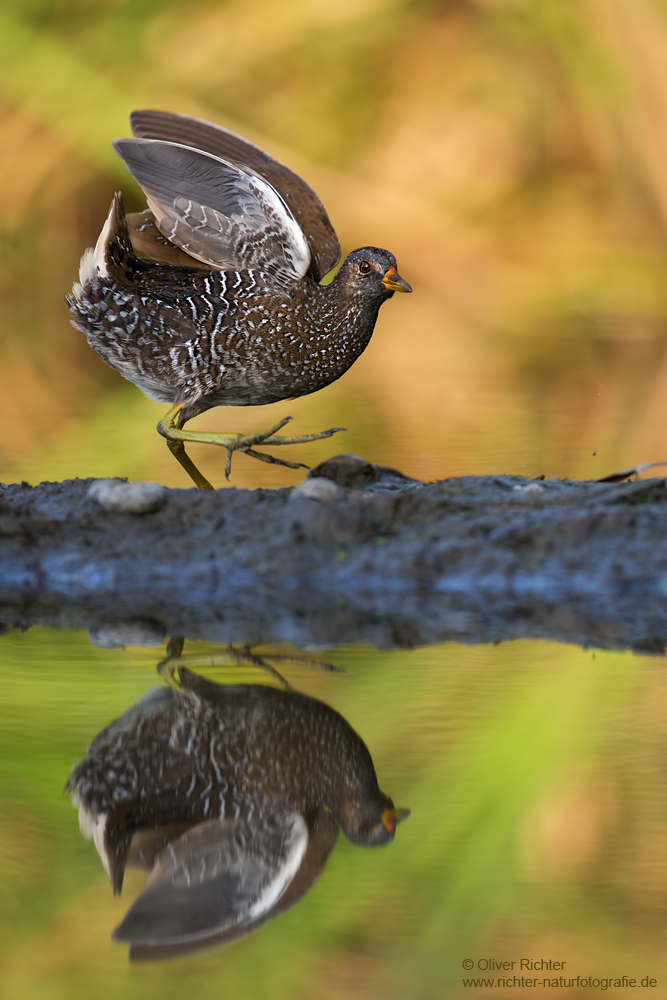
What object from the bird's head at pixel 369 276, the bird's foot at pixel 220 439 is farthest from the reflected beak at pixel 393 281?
the bird's foot at pixel 220 439

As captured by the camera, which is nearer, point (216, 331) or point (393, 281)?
point (216, 331)

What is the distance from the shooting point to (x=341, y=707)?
2.42m

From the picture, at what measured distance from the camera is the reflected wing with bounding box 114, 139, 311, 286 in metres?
4.33

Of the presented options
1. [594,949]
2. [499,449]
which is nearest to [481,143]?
[499,449]

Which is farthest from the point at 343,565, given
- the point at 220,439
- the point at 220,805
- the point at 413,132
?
the point at 413,132

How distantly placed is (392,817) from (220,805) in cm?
24

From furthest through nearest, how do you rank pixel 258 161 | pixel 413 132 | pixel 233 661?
pixel 413 132, pixel 258 161, pixel 233 661

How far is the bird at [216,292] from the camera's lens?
4.29 m

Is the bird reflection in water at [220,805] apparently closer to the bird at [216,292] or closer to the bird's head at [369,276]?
the bird at [216,292]

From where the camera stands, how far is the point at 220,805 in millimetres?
2029

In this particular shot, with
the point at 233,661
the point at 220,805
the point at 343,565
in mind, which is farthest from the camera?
the point at 343,565

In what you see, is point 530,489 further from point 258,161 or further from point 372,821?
point 372,821

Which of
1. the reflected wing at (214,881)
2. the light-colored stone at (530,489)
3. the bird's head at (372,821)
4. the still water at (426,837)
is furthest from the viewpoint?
the light-colored stone at (530,489)

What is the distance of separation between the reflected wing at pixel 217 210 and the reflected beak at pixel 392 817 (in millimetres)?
2660
